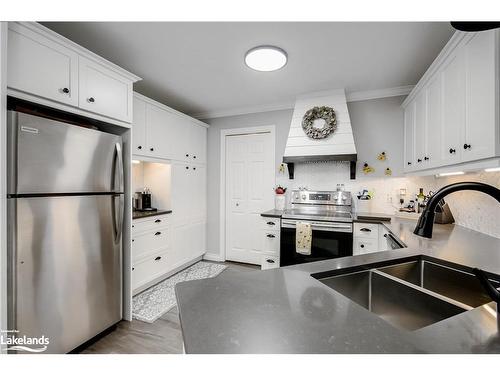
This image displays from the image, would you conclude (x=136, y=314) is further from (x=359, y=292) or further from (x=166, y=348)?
(x=359, y=292)

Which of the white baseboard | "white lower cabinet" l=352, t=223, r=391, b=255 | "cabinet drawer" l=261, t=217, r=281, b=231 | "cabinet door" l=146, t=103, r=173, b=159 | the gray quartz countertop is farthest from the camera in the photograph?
the white baseboard

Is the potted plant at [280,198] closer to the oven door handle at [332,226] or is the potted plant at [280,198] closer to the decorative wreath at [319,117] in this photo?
the oven door handle at [332,226]

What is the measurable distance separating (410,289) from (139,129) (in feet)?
9.03

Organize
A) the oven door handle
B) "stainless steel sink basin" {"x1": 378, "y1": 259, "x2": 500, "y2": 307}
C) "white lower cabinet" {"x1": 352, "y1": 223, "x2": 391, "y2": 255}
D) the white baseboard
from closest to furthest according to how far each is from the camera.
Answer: "stainless steel sink basin" {"x1": 378, "y1": 259, "x2": 500, "y2": 307}, "white lower cabinet" {"x1": 352, "y1": 223, "x2": 391, "y2": 255}, the oven door handle, the white baseboard

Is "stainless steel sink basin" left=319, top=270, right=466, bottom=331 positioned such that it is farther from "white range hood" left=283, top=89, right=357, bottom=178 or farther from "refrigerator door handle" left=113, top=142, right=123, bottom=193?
"white range hood" left=283, top=89, right=357, bottom=178

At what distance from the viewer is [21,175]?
1.34m

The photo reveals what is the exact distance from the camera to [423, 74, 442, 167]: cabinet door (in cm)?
183

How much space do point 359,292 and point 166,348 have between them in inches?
61.8

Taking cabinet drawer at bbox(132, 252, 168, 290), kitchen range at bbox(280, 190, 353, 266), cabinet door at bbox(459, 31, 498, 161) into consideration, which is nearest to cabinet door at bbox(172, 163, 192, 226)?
cabinet drawer at bbox(132, 252, 168, 290)

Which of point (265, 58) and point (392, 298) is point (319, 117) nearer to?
point (265, 58)

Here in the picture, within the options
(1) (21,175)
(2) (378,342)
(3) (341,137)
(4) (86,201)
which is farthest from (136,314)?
(3) (341,137)

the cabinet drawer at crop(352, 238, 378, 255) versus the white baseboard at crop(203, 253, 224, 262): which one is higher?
the cabinet drawer at crop(352, 238, 378, 255)

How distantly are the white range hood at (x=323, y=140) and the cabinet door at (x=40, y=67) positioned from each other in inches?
94.2

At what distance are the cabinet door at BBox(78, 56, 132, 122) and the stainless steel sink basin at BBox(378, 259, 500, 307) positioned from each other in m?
2.19
